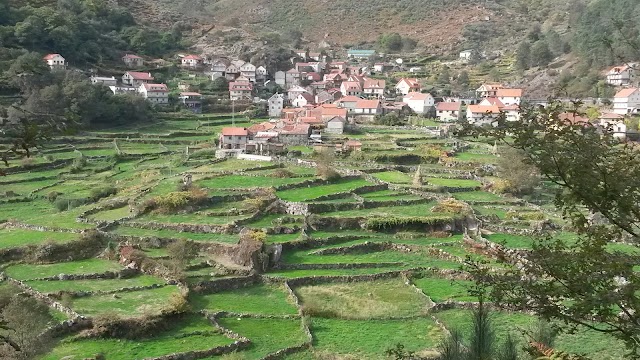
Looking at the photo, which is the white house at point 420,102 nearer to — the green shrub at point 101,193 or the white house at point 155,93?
the white house at point 155,93

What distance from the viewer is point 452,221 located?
3344cm

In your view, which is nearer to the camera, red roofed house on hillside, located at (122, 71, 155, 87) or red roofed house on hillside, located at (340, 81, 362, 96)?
red roofed house on hillside, located at (122, 71, 155, 87)

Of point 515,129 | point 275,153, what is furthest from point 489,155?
point 515,129

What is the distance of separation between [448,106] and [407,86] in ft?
45.7

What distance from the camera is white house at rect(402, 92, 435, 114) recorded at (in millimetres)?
73769

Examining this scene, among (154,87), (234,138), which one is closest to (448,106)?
(234,138)

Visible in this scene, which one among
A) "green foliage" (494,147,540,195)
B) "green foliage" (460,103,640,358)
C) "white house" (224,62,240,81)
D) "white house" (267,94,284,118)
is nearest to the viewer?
"green foliage" (460,103,640,358)

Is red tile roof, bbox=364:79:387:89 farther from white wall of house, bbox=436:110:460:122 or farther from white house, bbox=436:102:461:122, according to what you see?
white wall of house, bbox=436:110:460:122

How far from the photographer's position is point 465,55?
108500 mm

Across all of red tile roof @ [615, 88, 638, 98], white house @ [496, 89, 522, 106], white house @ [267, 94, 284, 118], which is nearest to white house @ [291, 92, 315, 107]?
white house @ [267, 94, 284, 118]

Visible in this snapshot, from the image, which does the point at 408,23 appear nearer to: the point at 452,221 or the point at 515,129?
the point at 452,221

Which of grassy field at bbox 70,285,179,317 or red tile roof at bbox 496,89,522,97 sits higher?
red tile roof at bbox 496,89,522,97

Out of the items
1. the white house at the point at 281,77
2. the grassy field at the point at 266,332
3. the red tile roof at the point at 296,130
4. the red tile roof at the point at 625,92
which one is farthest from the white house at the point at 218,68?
the grassy field at the point at 266,332

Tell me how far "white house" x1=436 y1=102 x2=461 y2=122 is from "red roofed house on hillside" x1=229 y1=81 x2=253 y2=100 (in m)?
25.2
